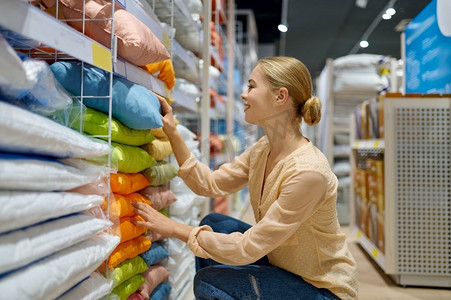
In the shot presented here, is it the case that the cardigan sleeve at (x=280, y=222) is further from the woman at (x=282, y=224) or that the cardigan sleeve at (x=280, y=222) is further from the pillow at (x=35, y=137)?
the pillow at (x=35, y=137)

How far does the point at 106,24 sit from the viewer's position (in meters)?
1.33

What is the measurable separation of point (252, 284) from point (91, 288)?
2.07 ft

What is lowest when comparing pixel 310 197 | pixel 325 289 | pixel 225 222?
pixel 325 289

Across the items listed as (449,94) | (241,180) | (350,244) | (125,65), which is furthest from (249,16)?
(125,65)

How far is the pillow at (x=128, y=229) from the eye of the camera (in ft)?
4.75

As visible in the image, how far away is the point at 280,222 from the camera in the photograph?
1.45 meters

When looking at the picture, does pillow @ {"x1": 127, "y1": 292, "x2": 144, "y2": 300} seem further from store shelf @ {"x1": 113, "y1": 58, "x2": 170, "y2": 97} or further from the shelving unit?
the shelving unit

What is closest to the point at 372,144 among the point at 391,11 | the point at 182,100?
the point at 182,100

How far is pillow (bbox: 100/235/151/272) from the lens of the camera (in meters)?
1.37

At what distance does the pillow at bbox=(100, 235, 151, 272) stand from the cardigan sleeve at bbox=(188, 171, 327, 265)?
0.83 ft

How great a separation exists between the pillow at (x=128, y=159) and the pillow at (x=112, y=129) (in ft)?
0.08

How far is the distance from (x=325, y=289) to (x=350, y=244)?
101 inches

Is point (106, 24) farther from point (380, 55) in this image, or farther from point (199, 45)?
point (380, 55)

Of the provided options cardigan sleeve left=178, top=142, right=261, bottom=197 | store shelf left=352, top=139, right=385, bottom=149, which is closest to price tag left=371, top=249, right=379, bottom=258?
store shelf left=352, top=139, right=385, bottom=149
